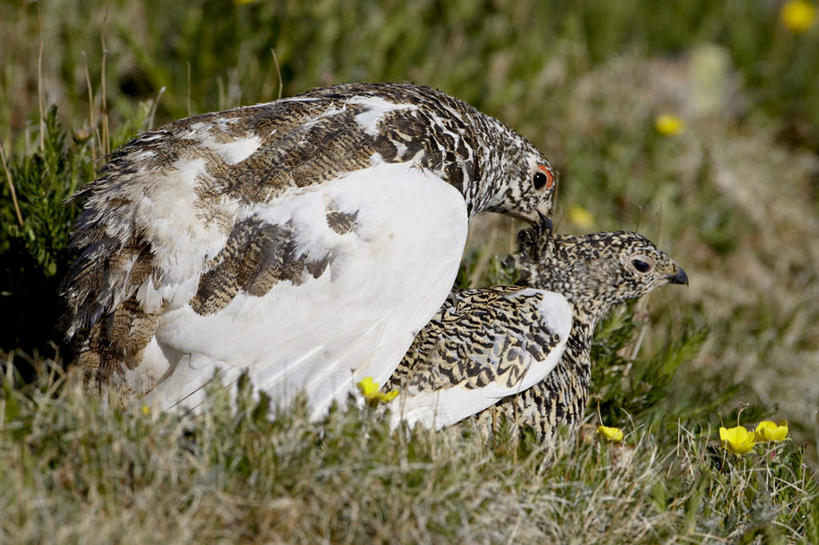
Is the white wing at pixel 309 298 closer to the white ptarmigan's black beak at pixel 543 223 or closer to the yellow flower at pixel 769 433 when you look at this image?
the white ptarmigan's black beak at pixel 543 223

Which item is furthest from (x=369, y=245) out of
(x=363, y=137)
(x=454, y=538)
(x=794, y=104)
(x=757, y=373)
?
(x=794, y=104)

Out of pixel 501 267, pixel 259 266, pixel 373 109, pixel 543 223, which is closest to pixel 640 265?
pixel 543 223

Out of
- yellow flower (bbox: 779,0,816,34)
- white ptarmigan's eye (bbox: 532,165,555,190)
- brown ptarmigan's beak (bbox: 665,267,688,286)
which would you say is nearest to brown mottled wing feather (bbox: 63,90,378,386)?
white ptarmigan's eye (bbox: 532,165,555,190)

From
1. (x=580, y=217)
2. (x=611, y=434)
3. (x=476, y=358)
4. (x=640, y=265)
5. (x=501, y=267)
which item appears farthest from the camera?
Answer: (x=580, y=217)

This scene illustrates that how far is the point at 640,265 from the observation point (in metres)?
3.25

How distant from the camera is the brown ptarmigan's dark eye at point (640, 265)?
3.24 meters

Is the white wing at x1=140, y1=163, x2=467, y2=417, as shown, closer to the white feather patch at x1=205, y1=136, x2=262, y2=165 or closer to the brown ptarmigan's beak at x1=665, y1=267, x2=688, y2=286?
the white feather patch at x1=205, y1=136, x2=262, y2=165

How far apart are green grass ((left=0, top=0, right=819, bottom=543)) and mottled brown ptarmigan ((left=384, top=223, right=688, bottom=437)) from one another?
0.66ft

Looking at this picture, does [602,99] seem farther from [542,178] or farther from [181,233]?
[181,233]

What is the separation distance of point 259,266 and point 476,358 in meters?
0.73

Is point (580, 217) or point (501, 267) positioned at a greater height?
point (501, 267)

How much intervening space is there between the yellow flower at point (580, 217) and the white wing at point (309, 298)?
7.43ft

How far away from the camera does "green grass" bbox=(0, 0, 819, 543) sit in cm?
217

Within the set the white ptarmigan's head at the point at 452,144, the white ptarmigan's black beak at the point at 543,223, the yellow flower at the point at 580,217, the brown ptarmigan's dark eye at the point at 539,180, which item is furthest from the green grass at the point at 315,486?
the yellow flower at the point at 580,217
